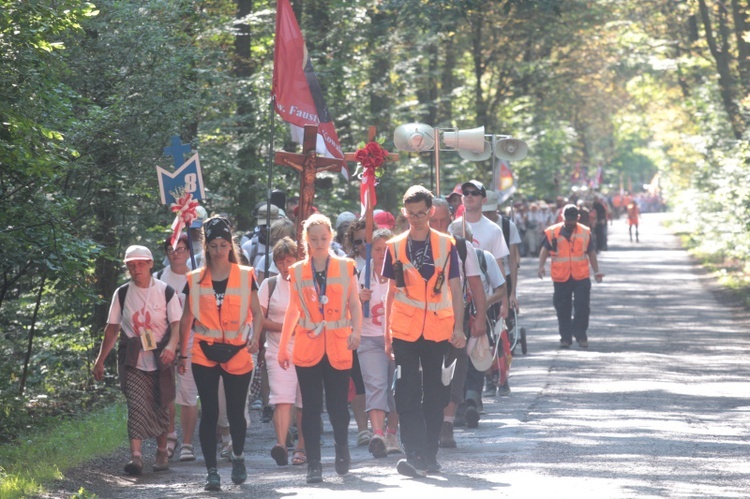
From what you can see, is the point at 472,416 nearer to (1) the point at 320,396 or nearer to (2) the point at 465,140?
(1) the point at 320,396

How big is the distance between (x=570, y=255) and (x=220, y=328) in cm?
1058

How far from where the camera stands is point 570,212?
19.2m

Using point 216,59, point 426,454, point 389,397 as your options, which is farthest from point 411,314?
point 216,59

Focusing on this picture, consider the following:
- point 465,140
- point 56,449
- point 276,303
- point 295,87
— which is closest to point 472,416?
point 276,303

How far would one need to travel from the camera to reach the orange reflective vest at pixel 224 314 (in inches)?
372

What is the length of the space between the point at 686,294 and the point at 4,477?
22.5m

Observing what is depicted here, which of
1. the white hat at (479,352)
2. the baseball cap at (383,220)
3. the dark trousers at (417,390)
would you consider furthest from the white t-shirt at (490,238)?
the dark trousers at (417,390)

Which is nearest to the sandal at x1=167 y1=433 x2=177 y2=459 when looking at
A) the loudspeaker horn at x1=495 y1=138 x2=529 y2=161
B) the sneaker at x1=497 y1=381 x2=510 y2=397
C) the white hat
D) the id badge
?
the id badge

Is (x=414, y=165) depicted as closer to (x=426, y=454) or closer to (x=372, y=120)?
(x=372, y=120)

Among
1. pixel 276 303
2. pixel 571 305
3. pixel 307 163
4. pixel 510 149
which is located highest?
pixel 510 149

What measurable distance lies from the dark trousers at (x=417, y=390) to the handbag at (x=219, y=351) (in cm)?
110

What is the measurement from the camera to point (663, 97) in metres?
52.2

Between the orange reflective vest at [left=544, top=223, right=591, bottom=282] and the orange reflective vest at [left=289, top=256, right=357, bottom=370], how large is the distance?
33.4 ft

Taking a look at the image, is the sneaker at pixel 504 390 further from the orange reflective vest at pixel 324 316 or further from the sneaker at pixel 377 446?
the orange reflective vest at pixel 324 316
